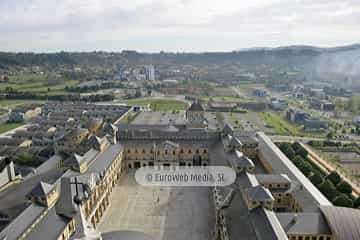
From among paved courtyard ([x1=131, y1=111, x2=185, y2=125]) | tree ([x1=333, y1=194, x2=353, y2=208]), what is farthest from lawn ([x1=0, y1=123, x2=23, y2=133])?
tree ([x1=333, y1=194, x2=353, y2=208])

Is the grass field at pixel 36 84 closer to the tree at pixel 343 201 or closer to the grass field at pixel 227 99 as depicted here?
the grass field at pixel 227 99

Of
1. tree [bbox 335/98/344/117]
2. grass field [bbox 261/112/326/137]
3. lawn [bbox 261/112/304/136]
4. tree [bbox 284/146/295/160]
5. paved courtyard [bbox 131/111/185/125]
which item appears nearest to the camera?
tree [bbox 284/146/295/160]

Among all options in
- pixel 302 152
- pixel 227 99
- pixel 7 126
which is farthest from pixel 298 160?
pixel 7 126

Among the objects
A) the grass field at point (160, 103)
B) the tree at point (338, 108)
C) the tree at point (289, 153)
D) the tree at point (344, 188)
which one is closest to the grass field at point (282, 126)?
the tree at point (338, 108)

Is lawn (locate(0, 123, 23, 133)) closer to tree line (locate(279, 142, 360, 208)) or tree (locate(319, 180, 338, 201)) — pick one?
tree line (locate(279, 142, 360, 208))

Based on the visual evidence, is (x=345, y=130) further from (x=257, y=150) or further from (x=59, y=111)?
(x=59, y=111)

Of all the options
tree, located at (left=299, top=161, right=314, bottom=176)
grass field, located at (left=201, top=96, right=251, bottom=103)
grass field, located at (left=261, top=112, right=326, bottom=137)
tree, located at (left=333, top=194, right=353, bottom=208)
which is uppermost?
grass field, located at (left=201, top=96, right=251, bottom=103)

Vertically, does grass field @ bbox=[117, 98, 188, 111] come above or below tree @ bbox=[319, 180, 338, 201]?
above

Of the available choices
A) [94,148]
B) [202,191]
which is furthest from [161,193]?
[94,148]
